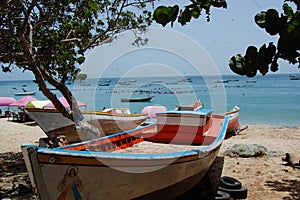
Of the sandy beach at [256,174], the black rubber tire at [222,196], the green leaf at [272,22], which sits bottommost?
the sandy beach at [256,174]

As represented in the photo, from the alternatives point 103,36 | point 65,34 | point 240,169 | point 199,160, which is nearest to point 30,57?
point 65,34

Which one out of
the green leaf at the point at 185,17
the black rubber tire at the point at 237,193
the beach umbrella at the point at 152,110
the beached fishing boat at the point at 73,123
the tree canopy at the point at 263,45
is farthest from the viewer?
the beach umbrella at the point at 152,110

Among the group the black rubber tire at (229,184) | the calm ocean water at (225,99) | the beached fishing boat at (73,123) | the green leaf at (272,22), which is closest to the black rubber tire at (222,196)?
the black rubber tire at (229,184)

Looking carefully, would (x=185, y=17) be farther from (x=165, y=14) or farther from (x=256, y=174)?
(x=256, y=174)

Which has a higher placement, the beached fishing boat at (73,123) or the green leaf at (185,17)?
the green leaf at (185,17)

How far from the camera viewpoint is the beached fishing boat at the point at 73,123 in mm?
12688

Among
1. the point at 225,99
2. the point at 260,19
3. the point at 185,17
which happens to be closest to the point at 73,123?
the point at 185,17

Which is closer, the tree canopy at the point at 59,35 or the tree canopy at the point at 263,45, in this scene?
the tree canopy at the point at 263,45

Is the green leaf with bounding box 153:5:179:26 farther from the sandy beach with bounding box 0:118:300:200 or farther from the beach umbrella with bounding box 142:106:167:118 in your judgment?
the beach umbrella with bounding box 142:106:167:118

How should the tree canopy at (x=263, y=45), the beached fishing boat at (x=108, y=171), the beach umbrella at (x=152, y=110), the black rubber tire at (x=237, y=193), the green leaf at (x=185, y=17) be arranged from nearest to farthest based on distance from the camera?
the tree canopy at (x=263, y=45), the green leaf at (x=185, y=17), the beached fishing boat at (x=108, y=171), the black rubber tire at (x=237, y=193), the beach umbrella at (x=152, y=110)

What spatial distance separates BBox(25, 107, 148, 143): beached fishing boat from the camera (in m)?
12.7

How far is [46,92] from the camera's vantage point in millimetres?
8625

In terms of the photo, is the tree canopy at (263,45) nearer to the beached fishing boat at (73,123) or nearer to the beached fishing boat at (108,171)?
the beached fishing boat at (108,171)

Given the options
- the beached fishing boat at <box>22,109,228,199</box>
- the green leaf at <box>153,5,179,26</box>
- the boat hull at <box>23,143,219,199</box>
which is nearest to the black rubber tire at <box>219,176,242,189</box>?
the beached fishing boat at <box>22,109,228,199</box>
